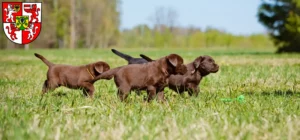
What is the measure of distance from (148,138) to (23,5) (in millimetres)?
4705

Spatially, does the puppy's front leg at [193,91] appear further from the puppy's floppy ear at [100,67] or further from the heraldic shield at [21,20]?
the heraldic shield at [21,20]

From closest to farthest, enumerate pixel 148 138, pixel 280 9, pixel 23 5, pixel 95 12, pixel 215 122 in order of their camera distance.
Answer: pixel 148 138 < pixel 215 122 < pixel 23 5 < pixel 280 9 < pixel 95 12

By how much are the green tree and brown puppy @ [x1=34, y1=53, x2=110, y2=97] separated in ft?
74.3

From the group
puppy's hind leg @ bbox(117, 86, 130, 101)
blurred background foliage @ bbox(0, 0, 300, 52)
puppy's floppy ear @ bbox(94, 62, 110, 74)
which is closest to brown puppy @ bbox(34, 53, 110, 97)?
puppy's floppy ear @ bbox(94, 62, 110, 74)

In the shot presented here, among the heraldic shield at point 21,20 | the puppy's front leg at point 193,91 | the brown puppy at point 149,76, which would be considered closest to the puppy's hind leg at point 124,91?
the brown puppy at point 149,76

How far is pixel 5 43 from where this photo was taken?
6512 cm

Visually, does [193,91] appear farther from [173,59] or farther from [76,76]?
[76,76]

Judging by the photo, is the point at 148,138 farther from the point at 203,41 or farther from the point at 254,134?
the point at 203,41


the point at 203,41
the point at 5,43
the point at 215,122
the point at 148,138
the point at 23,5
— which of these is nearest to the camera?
the point at 148,138

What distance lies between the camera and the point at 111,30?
243ft

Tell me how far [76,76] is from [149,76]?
Answer: 1309mm

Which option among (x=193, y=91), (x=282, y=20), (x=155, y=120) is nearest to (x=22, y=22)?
(x=193, y=91)

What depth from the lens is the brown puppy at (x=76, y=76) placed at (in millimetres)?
6224

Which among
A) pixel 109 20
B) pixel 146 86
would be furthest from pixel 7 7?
pixel 109 20
